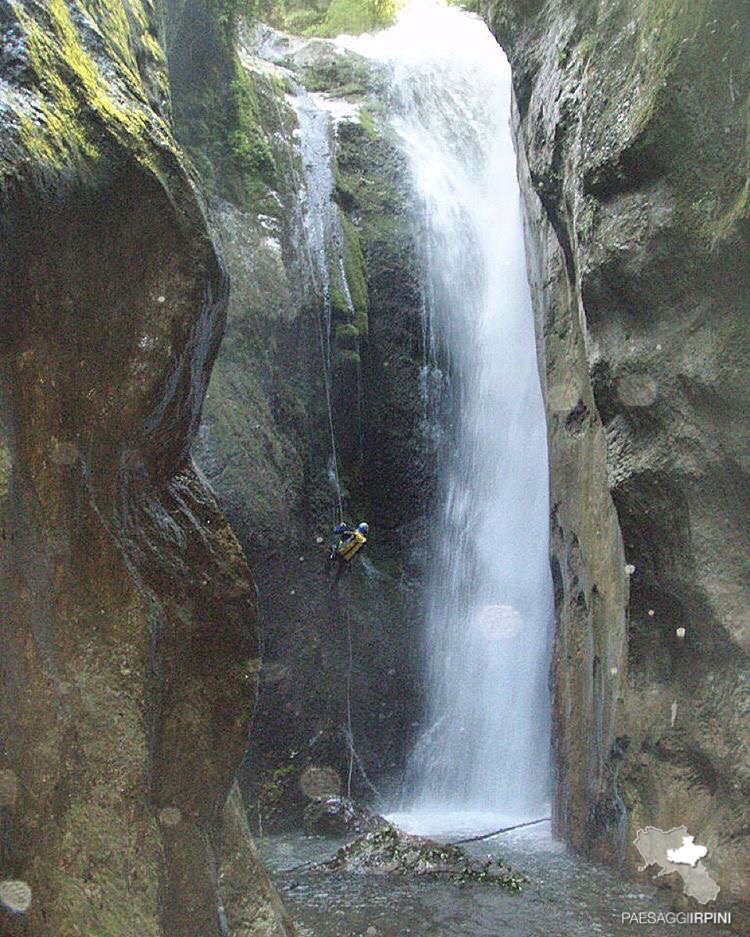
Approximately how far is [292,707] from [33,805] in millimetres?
7724

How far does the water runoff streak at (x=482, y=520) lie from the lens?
41.0ft

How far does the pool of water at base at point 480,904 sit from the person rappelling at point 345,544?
3.93 metres

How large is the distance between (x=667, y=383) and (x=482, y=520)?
735 cm

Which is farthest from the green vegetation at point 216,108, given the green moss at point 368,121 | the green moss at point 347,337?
the green moss at point 368,121

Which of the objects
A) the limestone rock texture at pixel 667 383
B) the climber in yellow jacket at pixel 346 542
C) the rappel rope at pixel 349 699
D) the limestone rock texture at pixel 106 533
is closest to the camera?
the limestone rock texture at pixel 106 533

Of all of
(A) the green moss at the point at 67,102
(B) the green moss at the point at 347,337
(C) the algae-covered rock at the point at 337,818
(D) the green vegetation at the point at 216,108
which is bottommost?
(C) the algae-covered rock at the point at 337,818

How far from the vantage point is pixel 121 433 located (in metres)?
4.21

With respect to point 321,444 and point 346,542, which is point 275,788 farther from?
point 321,444

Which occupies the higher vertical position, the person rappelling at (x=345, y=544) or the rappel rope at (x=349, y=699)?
the person rappelling at (x=345, y=544)

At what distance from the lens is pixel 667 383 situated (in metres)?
6.78

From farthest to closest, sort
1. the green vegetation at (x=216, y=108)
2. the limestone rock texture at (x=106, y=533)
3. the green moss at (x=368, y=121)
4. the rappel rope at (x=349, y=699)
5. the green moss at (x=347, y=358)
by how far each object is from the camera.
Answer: the green moss at (x=368, y=121)
the green moss at (x=347, y=358)
the green vegetation at (x=216, y=108)
the rappel rope at (x=349, y=699)
the limestone rock texture at (x=106, y=533)

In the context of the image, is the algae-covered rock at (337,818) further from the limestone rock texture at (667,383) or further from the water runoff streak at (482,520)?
the limestone rock texture at (667,383)

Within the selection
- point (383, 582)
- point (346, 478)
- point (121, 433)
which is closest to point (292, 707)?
point (383, 582)

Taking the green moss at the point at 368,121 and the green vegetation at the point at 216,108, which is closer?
the green vegetation at the point at 216,108
